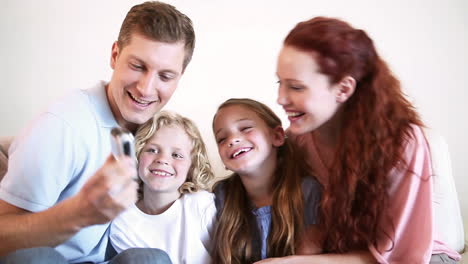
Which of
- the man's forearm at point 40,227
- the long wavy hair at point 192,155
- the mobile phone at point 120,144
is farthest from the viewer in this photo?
the long wavy hair at point 192,155

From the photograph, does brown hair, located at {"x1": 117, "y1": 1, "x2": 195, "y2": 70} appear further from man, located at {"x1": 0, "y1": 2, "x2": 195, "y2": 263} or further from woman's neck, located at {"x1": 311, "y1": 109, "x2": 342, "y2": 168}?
woman's neck, located at {"x1": 311, "y1": 109, "x2": 342, "y2": 168}

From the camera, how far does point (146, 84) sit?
3.69ft

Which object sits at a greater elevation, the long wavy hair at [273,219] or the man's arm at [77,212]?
the man's arm at [77,212]

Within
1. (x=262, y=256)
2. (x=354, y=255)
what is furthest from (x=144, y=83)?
(x=354, y=255)

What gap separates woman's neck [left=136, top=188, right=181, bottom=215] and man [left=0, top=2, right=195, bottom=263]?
0.49 ft

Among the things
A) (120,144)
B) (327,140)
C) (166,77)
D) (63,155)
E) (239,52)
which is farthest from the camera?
(239,52)

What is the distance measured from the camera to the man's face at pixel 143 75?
1.12m

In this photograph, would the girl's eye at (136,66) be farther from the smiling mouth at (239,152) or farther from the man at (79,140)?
the smiling mouth at (239,152)

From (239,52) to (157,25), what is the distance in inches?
29.6

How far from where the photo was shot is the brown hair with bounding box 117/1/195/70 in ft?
3.68

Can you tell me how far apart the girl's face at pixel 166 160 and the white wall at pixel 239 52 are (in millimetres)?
479

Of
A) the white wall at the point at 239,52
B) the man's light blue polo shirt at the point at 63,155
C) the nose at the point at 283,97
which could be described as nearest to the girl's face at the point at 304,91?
the nose at the point at 283,97

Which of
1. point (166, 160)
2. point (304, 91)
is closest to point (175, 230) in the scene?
point (166, 160)

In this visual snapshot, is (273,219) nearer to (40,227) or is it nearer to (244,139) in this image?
(244,139)
